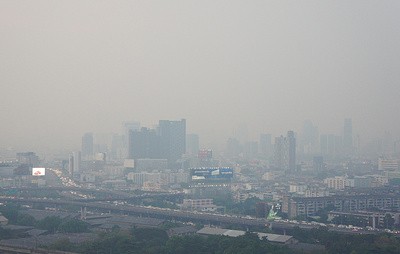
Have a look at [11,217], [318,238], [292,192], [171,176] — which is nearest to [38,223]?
[11,217]

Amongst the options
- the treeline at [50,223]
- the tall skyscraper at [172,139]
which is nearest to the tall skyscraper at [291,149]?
the tall skyscraper at [172,139]

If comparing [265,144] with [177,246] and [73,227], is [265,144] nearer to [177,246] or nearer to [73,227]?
[73,227]

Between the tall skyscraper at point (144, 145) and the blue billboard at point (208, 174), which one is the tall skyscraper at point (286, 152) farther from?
the blue billboard at point (208, 174)

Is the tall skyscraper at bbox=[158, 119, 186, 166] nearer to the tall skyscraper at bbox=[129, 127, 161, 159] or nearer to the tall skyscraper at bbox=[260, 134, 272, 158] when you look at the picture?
the tall skyscraper at bbox=[129, 127, 161, 159]

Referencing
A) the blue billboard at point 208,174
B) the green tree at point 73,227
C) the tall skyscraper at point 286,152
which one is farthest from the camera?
the tall skyscraper at point 286,152

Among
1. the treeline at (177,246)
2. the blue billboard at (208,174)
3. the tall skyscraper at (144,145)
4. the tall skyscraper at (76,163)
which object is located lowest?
the treeline at (177,246)
